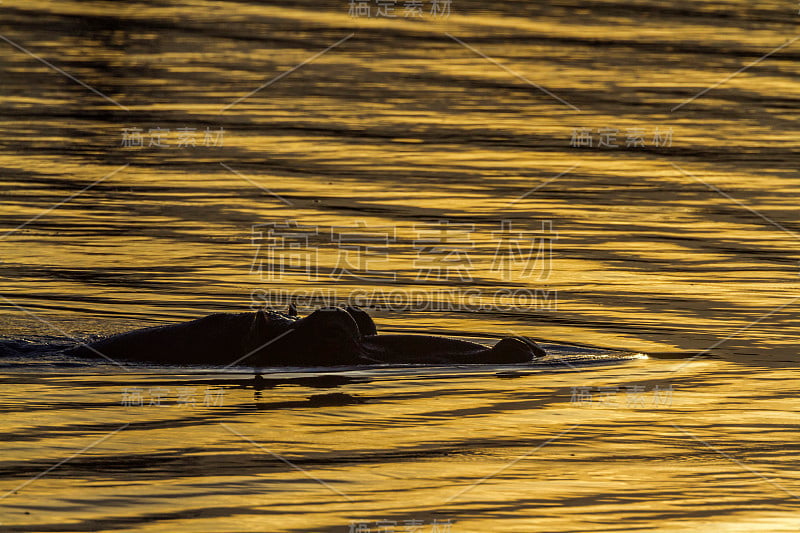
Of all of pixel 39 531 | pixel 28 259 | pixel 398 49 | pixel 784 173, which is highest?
pixel 398 49

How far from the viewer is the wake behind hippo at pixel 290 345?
10422 mm

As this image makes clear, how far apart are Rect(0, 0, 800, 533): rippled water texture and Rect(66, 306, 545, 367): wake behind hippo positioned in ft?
0.54

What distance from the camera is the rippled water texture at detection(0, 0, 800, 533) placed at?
7.86 meters

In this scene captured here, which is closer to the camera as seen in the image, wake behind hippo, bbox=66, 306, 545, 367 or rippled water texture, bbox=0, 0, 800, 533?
rippled water texture, bbox=0, 0, 800, 533

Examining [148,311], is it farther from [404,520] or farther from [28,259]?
[404,520]

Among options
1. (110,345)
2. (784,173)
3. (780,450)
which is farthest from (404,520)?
(784,173)

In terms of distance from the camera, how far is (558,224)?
16391mm

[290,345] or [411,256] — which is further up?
[411,256]

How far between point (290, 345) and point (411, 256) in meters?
4.40

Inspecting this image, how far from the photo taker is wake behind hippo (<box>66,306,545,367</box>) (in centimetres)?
1042

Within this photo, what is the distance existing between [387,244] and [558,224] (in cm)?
209

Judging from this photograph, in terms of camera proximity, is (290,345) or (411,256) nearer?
(290,345)

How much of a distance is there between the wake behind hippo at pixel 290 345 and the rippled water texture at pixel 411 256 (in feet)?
0.54

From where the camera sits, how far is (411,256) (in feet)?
48.5
